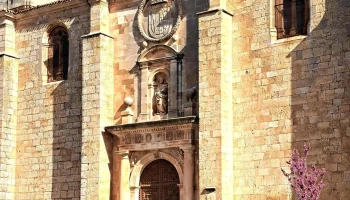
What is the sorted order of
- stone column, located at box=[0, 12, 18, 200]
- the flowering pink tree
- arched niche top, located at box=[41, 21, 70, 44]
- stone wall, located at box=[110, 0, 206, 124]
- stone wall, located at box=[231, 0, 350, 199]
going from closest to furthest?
the flowering pink tree
stone wall, located at box=[231, 0, 350, 199]
stone wall, located at box=[110, 0, 206, 124]
stone column, located at box=[0, 12, 18, 200]
arched niche top, located at box=[41, 21, 70, 44]

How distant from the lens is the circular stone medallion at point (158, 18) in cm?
2192

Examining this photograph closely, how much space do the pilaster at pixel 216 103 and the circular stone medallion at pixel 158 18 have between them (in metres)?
1.43

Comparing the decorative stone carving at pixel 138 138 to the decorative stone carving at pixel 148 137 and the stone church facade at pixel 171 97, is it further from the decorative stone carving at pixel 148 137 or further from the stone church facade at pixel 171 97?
the decorative stone carving at pixel 148 137

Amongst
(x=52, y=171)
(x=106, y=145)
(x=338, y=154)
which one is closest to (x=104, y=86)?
(x=106, y=145)

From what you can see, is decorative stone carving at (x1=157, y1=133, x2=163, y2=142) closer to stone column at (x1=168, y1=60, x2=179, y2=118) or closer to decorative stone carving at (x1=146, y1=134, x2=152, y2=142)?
decorative stone carving at (x1=146, y1=134, x2=152, y2=142)

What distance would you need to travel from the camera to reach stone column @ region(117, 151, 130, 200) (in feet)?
72.2

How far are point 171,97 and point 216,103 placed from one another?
6.75ft

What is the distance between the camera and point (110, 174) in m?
22.5

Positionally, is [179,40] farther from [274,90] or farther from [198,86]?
[274,90]

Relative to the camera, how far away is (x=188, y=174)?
20.8m

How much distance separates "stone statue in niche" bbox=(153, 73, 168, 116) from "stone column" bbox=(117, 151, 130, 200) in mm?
1537

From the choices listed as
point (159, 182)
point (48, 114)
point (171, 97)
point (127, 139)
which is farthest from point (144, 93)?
point (48, 114)

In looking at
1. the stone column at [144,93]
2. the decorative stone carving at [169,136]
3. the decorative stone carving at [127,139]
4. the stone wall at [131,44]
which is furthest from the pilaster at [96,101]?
the decorative stone carving at [169,136]

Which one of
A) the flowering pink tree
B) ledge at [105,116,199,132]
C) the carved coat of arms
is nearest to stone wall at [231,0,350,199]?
the flowering pink tree
